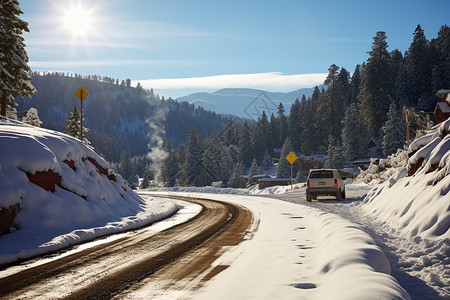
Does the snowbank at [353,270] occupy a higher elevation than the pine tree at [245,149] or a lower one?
lower

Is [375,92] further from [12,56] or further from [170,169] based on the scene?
[12,56]

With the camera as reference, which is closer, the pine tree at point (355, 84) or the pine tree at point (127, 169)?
the pine tree at point (355, 84)

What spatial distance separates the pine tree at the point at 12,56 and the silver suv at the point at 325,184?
22167 millimetres

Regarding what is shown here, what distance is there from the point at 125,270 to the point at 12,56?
2825 cm

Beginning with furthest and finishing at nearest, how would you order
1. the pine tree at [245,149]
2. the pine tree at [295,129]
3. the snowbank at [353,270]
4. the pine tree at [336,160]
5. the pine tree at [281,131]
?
the pine tree at [281,131], the pine tree at [245,149], the pine tree at [295,129], the pine tree at [336,160], the snowbank at [353,270]

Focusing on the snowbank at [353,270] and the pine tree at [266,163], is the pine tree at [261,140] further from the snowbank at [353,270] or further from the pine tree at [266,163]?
the snowbank at [353,270]

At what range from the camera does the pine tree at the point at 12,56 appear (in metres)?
28.5

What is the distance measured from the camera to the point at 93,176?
16.1 meters

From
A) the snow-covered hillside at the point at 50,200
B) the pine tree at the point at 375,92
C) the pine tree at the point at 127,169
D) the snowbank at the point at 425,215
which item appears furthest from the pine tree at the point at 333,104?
the snow-covered hillside at the point at 50,200

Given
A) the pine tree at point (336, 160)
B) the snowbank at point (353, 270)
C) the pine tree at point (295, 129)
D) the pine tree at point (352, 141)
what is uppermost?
the pine tree at point (295, 129)

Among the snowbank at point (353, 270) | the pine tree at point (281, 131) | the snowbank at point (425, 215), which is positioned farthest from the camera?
the pine tree at point (281, 131)

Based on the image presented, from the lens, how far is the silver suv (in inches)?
892

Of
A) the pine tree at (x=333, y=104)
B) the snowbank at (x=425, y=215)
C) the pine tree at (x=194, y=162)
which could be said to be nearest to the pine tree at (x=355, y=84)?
the pine tree at (x=333, y=104)

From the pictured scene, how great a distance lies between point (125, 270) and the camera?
21.9 feet
